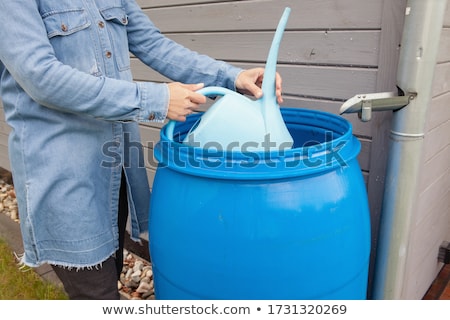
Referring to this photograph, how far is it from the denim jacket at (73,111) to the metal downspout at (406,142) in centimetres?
51

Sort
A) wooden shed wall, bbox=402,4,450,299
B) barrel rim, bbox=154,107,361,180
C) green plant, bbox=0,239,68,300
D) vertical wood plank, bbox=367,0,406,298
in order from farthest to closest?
green plant, bbox=0,239,68,300 → wooden shed wall, bbox=402,4,450,299 → vertical wood plank, bbox=367,0,406,298 → barrel rim, bbox=154,107,361,180

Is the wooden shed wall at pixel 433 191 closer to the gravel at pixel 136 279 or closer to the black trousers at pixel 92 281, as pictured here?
the black trousers at pixel 92 281

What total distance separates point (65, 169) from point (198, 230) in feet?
1.38

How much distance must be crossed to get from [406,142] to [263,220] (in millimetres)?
530

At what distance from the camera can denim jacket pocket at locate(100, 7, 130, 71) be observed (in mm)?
1246

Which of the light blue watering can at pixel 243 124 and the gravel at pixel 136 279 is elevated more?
the light blue watering can at pixel 243 124

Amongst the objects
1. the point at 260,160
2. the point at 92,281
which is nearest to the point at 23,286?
the point at 92,281

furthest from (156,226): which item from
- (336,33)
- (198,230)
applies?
(336,33)

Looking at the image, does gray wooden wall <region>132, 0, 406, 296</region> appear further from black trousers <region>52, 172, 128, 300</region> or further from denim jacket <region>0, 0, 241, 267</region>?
black trousers <region>52, 172, 128, 300</region>

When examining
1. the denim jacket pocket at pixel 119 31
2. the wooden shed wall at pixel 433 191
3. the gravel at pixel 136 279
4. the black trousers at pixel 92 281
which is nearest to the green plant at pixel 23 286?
the gravel at pixel 136 279

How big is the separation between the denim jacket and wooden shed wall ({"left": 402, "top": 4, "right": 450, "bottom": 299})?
67 cm

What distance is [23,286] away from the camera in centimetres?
220

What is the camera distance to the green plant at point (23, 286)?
2113mm

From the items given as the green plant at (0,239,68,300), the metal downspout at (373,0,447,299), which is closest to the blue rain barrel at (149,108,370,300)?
the metal downspout at (373,0,447,299)
